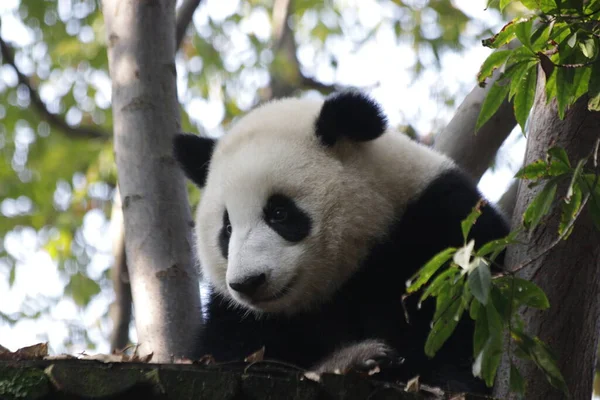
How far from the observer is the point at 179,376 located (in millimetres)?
2469

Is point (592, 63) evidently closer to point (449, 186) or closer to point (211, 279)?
point (449, 186)

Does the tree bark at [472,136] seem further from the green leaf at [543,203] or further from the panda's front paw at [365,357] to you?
the green leaf at [543,203]

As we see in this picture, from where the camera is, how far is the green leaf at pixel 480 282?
206 cm

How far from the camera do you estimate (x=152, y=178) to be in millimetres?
4691

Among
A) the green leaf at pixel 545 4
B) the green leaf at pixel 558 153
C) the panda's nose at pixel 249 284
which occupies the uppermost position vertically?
the green leaf at pixel 545 4

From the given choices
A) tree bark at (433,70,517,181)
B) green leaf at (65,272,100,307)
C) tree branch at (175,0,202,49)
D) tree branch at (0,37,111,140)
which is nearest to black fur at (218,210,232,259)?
tree bark at (433,70,517,181)

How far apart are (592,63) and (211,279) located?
8.19 feet

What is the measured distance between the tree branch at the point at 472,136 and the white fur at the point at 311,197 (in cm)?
98

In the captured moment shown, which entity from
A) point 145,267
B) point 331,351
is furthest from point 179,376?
point 145,267

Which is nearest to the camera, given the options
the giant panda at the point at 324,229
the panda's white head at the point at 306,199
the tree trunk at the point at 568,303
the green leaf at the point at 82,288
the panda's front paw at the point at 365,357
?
the tree trunk at the point at 568,303

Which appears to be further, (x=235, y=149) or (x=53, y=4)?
(x=53, y=4)

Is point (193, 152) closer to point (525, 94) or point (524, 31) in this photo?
point (525, 94)

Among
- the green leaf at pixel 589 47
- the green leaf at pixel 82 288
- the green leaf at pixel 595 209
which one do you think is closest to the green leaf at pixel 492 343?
the green leaf at pixel 595 209

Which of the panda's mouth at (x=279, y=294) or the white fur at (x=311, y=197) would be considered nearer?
the panda's mouth at (x=279, y=294)
